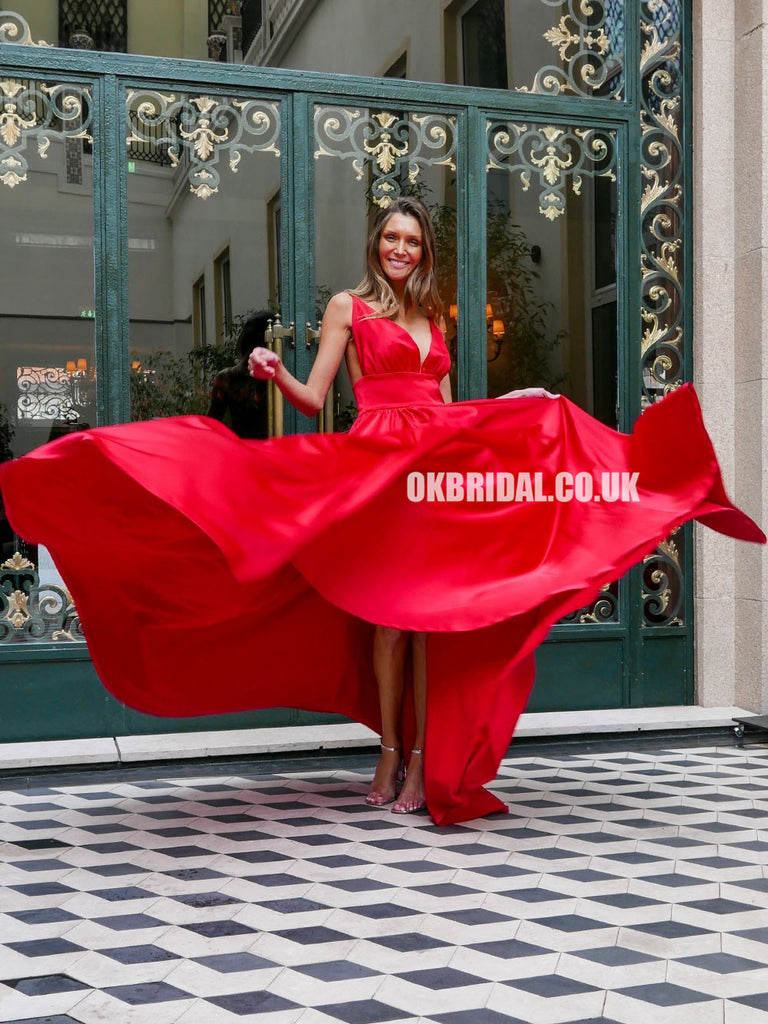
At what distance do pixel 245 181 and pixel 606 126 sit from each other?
184 cm

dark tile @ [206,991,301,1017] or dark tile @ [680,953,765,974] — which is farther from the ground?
dark tile @ [206,991,301,1017]

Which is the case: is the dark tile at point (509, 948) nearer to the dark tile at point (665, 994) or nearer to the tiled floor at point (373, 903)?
the tiled floor at point (373, 903)

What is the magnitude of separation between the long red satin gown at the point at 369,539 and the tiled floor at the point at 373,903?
1.39 feet

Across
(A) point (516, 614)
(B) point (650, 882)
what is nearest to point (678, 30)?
(A) point (516, 614)

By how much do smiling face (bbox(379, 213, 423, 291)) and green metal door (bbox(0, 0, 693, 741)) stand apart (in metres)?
1.16

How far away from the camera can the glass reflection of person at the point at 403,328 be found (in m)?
4.80

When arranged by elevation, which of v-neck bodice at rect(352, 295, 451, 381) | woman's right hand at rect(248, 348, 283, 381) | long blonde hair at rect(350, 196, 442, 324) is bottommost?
woman's right hand at rect(248, 348, 283, 381)

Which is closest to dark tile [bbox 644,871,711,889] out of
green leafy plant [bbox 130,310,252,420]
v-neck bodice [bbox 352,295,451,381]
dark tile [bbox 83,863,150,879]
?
dark tile [bbox 83,863,150,879]

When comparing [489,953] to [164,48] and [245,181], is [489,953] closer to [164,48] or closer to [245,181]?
[245,181]

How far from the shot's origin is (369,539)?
14.7 feet

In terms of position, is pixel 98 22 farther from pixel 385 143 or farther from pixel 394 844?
pixel 394 844

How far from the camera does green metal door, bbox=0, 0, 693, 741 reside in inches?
228

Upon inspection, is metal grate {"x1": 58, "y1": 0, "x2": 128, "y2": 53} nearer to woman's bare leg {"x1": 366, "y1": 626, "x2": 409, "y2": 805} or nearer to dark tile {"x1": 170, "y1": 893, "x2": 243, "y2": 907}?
woman's bare leg {"x1": 366, "y1": 626, "x2": 409, "y2": 805}

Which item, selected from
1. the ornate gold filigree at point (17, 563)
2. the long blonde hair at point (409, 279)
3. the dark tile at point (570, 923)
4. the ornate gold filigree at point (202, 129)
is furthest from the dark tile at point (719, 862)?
the ornate gold filigree at point (202, 129)
